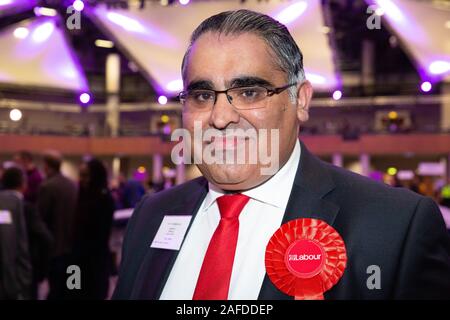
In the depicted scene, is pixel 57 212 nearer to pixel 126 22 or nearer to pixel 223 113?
pixel 223 113

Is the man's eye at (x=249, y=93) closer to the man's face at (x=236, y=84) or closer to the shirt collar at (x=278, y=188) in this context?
the man's face at (x=236, y=84)

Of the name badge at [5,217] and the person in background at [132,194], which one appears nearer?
the name badge at [5,217]

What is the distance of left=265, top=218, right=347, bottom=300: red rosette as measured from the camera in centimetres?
131

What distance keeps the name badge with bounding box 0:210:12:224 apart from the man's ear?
3376 mm

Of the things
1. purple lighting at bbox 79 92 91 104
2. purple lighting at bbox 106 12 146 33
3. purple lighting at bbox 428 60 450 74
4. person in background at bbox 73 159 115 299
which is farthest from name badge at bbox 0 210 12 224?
purple lighting at bbox 428 60 450 74

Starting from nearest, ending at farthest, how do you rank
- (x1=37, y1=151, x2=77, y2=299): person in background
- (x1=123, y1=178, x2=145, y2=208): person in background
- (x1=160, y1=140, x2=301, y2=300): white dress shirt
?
(x1=160, y1=140, x2=301, y2=300): white dress shirt → (x1=37, y1=151, x2=77, y2=299): person in background → (x1=123, y1=178, x2=145, y2=208): person in background

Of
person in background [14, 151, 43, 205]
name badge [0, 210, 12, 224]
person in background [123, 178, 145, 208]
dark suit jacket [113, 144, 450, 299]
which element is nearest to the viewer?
dark suit jacket [113, 144, 450, 299]

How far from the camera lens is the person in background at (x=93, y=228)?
15.0ft

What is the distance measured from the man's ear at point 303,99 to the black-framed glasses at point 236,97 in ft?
0.30

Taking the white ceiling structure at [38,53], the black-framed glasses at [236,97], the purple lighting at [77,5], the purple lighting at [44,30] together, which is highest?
the purple lighting at [44,30]

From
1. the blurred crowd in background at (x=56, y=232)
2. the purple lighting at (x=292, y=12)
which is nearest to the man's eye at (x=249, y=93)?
the blurred crowd in background at (x=56, y=232)

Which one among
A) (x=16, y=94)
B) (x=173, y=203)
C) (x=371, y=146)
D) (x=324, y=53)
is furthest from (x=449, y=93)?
(x=173, y=203)

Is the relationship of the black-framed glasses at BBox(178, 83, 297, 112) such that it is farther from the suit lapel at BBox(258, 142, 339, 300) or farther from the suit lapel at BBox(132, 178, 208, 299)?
the suit lapel at BBox(132, 178, 208, 299)
